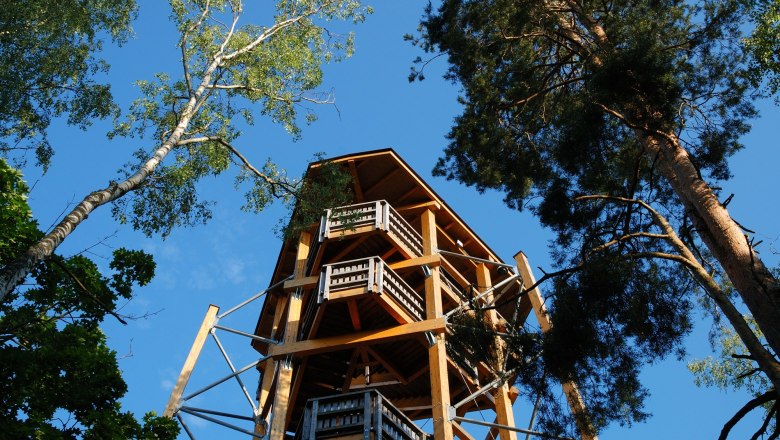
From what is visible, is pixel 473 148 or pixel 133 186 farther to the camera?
pixel 473 148

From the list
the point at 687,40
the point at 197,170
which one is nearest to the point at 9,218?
the point at 197,170

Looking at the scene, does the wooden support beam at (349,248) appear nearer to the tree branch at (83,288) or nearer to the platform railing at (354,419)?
the platform railing at (354,419)

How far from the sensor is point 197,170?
16.3 metres

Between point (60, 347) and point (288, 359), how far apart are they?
8.38 metres

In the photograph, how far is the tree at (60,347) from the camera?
929 cm

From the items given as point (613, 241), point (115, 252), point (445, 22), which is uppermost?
point (445, 22)

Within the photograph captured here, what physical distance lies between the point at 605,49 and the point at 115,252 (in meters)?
8.43

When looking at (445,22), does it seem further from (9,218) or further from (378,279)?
(9,218)

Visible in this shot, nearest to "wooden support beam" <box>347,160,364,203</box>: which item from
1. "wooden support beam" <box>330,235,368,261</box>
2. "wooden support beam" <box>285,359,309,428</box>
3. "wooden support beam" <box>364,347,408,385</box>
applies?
"wooden support beam" <box>330,235,368,261</box>

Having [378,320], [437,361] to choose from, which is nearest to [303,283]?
[378,320]

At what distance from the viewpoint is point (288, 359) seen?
17.8m

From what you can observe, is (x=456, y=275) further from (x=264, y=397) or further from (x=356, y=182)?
(x=264, y=397)

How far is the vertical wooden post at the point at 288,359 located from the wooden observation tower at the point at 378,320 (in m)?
0.03

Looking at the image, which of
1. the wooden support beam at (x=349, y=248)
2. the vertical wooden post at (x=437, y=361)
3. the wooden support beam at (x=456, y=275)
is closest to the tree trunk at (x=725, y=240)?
the vertical wooden post at (x=437, y=361)
